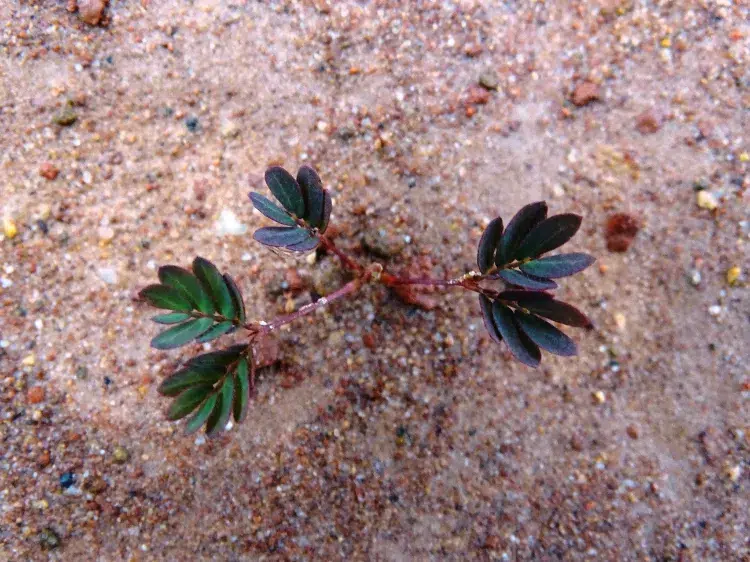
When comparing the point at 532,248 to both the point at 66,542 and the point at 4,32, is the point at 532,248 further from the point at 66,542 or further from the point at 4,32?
the point at 4,32

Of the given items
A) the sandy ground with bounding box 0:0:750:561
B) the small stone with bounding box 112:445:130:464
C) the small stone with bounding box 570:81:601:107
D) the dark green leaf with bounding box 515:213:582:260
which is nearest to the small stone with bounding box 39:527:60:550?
the sandy ground with bounding box 0:0:750:561

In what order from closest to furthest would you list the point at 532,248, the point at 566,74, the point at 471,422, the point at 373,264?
the point at 532,248 < the point at 373,264 < the point at 471,422 < the point at 566,74

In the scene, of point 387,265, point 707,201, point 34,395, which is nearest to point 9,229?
point 34,395

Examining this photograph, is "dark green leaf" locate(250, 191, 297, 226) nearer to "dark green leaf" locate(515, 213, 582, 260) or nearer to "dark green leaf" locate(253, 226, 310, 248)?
"dark green leaf" locate(253, 226, 310, 248)

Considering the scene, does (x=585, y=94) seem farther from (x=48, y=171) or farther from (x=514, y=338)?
(x=48, y=171)

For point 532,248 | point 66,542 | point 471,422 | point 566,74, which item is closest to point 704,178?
point 566,74
